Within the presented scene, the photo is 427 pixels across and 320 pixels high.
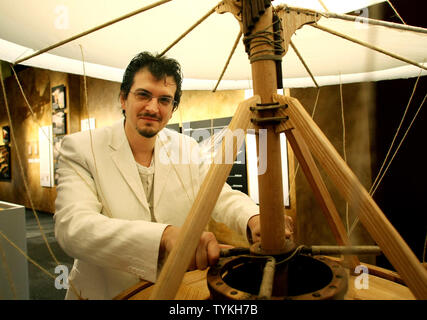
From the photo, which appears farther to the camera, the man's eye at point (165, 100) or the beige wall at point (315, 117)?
the beige wall at point (315, 117)

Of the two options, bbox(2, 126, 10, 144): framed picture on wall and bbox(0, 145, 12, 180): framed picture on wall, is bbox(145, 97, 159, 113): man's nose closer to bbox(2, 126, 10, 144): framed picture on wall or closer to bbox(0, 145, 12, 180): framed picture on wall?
bbox(2, 126, 10, 144): framed picture on wall

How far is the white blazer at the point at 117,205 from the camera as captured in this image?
649 millimetres

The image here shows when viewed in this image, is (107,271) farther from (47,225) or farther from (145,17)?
(47,225)

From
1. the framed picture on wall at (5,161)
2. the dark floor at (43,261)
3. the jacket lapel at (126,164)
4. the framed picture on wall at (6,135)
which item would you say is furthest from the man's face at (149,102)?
the framed picture on wall at (5,161)

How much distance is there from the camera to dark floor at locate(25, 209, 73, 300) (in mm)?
2395

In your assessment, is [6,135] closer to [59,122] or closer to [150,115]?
[59,122]

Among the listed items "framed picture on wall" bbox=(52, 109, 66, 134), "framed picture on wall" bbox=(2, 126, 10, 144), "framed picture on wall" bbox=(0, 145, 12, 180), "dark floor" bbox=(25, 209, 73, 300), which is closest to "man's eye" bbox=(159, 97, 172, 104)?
"dark floor" bbox=(25, 209, 73, 300)

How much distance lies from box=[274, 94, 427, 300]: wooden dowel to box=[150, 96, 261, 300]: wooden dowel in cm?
15

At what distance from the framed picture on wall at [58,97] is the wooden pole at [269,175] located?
15.8 ft

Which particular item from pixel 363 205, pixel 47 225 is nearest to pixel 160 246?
pixel 363 205

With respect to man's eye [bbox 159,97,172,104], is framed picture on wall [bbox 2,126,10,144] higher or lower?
higher

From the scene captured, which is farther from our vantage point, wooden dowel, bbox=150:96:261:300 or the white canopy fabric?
the white canopy fabric

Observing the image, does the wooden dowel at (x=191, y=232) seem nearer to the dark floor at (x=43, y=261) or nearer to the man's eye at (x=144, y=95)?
the man's eye at (x=144, y=95)

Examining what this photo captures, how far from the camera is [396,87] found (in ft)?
4.61
